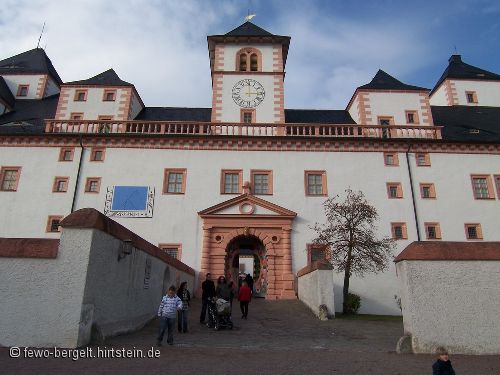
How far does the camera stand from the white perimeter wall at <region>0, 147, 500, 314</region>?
73.9 ft

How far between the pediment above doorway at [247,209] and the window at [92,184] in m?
6.17

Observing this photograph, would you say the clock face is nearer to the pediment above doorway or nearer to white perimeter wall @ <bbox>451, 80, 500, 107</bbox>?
the pediment above doorway

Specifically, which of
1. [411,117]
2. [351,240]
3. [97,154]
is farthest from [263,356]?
[411,117]

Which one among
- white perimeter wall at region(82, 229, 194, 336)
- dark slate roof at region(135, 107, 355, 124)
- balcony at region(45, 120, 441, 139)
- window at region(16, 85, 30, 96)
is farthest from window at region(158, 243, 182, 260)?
window at region(16, 85, 30, 96)

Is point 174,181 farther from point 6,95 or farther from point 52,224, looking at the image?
point 6,95

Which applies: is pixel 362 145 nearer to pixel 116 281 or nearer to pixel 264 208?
pixel 264 208

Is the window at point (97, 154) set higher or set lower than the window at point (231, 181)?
higher

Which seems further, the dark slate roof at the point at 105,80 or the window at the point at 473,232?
the dark slate roof at the point at 105,80

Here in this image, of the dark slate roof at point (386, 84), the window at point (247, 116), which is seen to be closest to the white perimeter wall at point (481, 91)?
the dark slate roof at point (386, 84)

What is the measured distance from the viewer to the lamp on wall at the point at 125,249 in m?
9.60

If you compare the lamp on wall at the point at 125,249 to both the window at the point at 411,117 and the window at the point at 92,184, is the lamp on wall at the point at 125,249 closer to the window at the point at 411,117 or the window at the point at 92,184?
the window at the point at 92,184

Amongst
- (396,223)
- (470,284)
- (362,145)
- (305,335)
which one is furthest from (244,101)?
(470,284)

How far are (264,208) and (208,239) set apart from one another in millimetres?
3550

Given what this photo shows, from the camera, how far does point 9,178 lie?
78.2 feet
